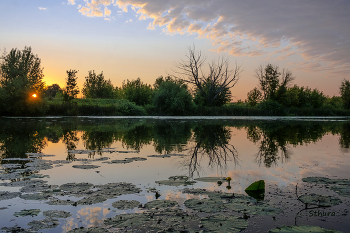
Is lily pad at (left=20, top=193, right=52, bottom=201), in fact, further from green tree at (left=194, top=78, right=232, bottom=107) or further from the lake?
green tree at (left=194, top=78, right=232, bottom=107)

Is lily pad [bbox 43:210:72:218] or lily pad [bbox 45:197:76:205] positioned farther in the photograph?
lily pad [bbox 45:197:76:205]

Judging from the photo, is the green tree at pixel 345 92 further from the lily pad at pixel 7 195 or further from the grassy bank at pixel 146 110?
the lily pad at pixel 7 195

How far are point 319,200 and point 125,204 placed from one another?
3.41m

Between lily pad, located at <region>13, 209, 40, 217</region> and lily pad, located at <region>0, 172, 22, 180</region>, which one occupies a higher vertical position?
lily pad, located at <region>0, 172, 22, 180</region>

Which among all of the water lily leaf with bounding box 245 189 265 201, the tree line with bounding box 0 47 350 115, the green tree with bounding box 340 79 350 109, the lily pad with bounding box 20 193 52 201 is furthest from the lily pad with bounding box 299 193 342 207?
the green tree with bounding box 340 79 350 109

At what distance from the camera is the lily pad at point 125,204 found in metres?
4.54

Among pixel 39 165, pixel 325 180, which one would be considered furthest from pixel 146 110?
pixel 325 180

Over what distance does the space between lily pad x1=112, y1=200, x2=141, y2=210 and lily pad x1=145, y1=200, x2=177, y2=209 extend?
0.65ft

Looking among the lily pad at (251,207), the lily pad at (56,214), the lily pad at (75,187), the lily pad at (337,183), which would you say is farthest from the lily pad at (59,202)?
the lily pad at (337,183)

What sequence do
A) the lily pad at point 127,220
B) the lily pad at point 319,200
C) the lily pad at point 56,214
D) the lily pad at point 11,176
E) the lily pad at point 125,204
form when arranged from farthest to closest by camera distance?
the lily pad at point 11,176 → the lily pad at point 319,200 → the lily pad at point 125,204 → the lily pad at point 56,214 → the lily pad at point 127,220

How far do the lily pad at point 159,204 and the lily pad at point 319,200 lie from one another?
233cm

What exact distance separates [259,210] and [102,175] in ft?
12.9

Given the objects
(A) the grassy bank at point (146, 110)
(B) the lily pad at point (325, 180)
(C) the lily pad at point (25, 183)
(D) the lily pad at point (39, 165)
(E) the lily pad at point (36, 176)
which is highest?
(A) the grassy bank at point (146, 110)

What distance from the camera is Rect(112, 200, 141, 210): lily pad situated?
179 inches
